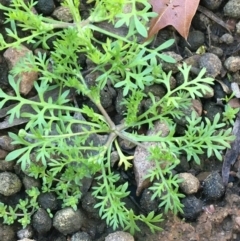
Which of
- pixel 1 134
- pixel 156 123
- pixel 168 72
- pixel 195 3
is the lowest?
pixel 1 134

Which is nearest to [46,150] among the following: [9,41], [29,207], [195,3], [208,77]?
[29,207]

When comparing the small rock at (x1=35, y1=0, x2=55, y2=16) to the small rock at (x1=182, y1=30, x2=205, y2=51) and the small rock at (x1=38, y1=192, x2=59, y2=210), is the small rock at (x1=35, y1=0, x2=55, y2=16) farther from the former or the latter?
the small rock at (x1=38, y1=192, x2=59, y2=210)

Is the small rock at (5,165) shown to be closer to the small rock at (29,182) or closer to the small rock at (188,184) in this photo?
the small rock at (29,182)

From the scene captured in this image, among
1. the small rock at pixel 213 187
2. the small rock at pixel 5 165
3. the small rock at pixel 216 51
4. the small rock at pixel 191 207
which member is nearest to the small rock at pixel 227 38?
the small rock at pixel 216 51

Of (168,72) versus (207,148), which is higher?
(168,72)

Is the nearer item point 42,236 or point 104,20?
point 42,236

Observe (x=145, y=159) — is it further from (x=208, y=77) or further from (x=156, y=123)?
(x=208, y=77)
